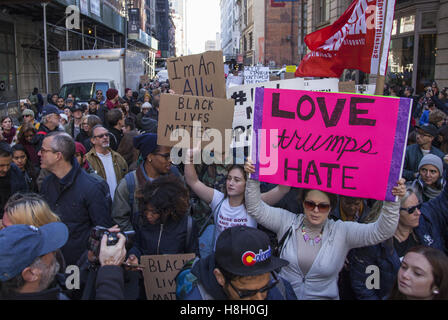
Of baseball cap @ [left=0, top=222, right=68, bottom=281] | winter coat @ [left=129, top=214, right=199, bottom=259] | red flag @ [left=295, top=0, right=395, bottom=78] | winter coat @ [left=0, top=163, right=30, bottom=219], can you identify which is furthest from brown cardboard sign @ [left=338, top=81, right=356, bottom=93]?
baseball cap @ [left=0, top=222, right=68, bottom=281]

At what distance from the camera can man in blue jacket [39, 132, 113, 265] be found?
10.9 feet

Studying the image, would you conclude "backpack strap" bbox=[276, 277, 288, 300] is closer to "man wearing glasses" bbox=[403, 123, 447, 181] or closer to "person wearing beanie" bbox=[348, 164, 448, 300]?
"person wearing beanie" bbox=[348, 164, 448, 300]

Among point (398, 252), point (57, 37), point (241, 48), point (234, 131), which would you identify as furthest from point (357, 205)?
point (241, 48)

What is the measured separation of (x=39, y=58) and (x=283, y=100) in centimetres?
2604

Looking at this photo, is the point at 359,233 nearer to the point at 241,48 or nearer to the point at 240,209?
the point at 240,209

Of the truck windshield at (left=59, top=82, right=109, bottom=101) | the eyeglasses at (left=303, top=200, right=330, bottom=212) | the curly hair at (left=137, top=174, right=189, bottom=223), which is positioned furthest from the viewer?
the truck windshield at (left=59, top=82, right=109, bottom=101)

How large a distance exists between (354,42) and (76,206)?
3814 mm

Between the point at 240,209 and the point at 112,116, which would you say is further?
the point at 112,116

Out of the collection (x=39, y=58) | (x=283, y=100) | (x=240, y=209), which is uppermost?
(x=39, y=58)

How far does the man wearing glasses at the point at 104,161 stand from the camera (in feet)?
16.2

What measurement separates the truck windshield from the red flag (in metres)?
11.5

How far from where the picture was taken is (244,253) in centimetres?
212

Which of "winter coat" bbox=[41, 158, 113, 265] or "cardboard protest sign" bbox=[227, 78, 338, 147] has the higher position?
"cardboard protest sign" bbox=[227, 78, 338, 147]

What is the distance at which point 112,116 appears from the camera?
6.42 m
